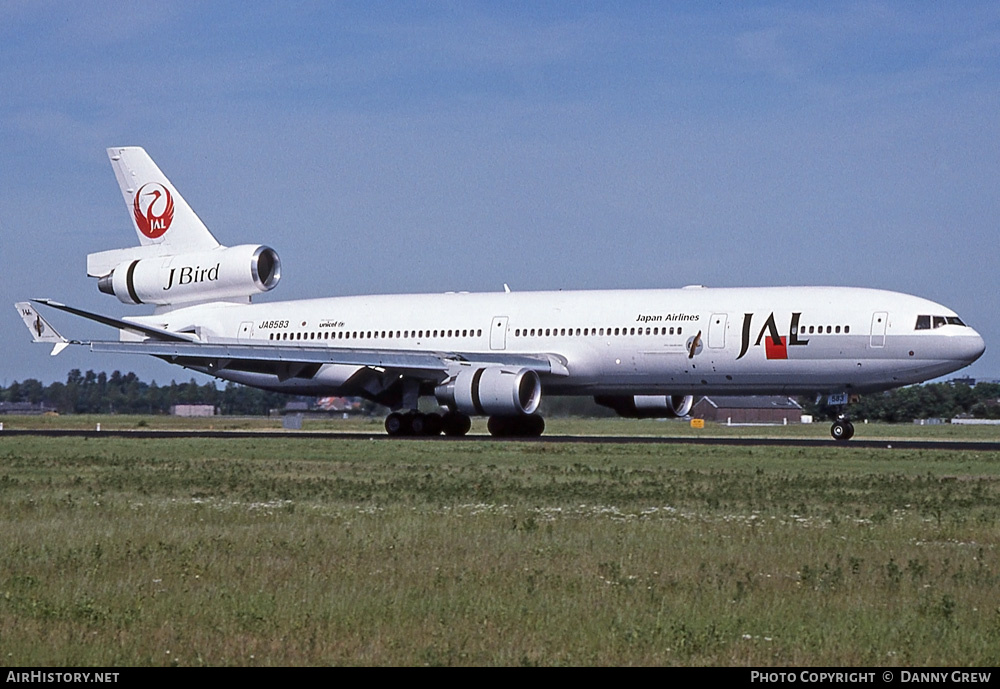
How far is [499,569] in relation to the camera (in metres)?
12.9

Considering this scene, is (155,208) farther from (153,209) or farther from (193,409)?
(193,409)

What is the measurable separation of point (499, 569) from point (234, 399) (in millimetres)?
127432

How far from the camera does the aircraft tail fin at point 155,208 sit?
4925 cm

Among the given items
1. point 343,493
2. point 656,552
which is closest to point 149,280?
point 343,493

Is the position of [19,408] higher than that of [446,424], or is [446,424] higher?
[19,408]

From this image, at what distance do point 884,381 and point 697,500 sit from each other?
66.7 ft

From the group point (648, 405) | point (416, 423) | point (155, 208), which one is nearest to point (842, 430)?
point (648, 405)

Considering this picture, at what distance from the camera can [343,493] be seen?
20688mm

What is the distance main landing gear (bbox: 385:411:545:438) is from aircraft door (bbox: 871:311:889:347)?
11.1m

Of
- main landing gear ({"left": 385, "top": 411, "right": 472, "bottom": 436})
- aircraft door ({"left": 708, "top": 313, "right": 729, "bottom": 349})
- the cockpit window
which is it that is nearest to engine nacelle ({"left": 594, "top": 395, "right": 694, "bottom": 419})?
aircraft door ({"left": 708, "top": 313, "right": 729, "bottom": 349})

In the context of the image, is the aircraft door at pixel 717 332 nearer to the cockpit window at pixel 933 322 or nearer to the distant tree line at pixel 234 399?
the cockpit window at pixel 933 322

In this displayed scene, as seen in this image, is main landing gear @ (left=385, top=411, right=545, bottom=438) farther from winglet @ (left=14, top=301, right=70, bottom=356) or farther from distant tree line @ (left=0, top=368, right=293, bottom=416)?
distant tree line @ (left=0, top=368, right=293, bottom=416)

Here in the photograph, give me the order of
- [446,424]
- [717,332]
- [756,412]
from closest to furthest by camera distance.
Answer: [717,332] → [446,424] → [756,412]

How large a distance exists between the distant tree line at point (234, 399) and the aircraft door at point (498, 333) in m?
45.7
